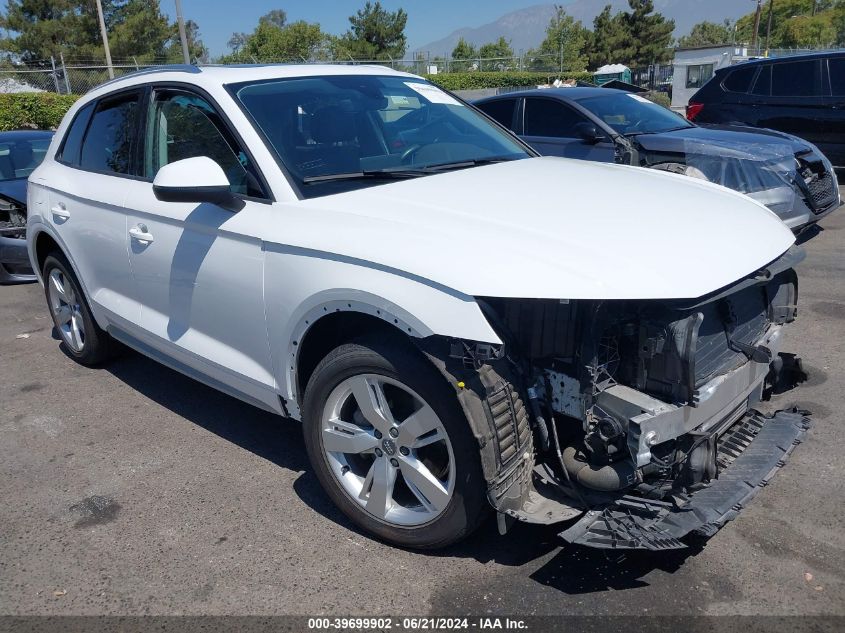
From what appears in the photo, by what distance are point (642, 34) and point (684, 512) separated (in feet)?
204

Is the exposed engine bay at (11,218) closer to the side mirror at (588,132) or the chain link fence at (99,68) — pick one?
the side mirror at (588,132)

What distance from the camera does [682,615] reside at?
259cm

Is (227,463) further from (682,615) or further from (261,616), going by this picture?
(682,615)

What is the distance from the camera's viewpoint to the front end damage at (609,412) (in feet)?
8.23

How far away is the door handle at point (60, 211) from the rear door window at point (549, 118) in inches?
217

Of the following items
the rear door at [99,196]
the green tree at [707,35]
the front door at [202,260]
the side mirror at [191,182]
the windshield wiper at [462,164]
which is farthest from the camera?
the green tree at [707,35]

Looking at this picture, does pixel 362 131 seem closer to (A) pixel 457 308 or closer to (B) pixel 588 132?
(A) pixel 457 308

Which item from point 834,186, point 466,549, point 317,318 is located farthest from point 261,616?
point 834,186

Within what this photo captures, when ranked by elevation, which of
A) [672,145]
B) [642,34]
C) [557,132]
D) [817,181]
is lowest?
[817,181]

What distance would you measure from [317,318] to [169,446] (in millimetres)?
1681

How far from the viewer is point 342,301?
2.79 metres

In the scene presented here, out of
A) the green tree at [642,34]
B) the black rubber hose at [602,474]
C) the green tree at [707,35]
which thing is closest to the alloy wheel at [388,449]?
the black rubber hose at [602,474]

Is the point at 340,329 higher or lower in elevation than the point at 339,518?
higher

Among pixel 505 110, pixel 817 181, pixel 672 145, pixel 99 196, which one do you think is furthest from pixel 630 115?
pixel 99 196
